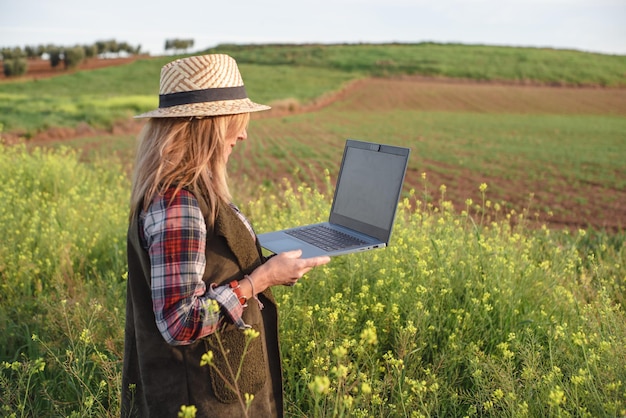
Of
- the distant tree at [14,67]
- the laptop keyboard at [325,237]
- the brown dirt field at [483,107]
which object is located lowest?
the distant tree at [14,67]

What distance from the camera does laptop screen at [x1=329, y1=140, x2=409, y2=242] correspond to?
7.79 ft

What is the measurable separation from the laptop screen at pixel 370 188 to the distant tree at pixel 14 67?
56.7 metres

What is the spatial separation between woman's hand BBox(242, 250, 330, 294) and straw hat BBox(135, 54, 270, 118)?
0.54 m

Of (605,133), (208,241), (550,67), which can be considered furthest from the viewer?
(550,67)

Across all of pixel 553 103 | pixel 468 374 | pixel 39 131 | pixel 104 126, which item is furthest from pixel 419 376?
pixel 553 103

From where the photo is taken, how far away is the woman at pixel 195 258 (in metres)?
1.60

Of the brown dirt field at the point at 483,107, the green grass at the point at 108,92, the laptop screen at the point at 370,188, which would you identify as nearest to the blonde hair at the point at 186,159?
the laptop screen at the point at 370,188

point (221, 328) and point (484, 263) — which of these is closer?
point (221, 328)

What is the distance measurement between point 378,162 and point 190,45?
86768 mm

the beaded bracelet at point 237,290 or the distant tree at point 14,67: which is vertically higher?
the beaded bracelet at point 237,290

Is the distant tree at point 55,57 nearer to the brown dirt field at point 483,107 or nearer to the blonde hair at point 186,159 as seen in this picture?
the brown dirt field at point 483,107

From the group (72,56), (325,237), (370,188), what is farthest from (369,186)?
(72,56)

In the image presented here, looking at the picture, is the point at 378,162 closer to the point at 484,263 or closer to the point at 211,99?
the point at 211,99

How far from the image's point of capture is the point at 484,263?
349 cm
